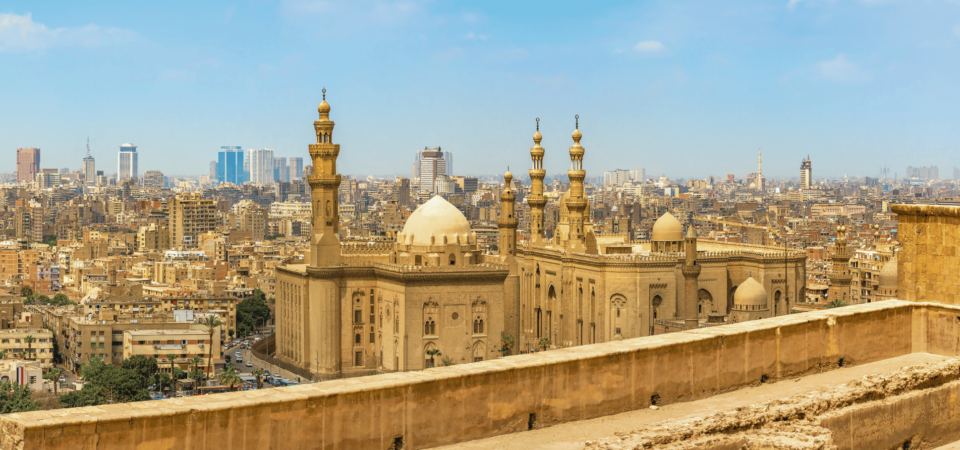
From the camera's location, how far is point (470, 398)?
5812mm

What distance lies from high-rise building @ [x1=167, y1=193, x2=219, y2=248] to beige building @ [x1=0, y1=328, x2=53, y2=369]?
6474 cm

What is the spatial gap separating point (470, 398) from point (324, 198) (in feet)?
94.4

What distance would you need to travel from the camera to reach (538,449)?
18.6 ft

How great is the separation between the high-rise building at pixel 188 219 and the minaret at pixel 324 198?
78.2m

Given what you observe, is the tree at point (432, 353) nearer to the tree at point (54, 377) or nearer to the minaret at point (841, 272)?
the tree at point (54, 377)

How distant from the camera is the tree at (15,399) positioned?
32.0 meters

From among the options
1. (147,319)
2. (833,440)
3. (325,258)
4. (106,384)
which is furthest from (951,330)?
(147,319)

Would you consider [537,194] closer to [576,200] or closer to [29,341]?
[576,200]

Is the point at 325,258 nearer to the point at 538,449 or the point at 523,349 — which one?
the point at 523,349

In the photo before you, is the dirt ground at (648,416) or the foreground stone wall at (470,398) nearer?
the foreground stone wall at (470,398)

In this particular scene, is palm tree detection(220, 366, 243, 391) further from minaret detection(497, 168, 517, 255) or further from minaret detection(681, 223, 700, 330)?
minaret detection(681, 223, 700, 330)

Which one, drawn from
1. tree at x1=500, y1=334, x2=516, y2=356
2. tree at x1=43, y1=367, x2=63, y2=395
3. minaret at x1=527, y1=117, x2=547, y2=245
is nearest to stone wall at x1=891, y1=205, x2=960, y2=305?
tree at x1=500, y1=334, x2=516, y2=356

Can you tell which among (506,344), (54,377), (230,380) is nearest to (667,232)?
(506,344)

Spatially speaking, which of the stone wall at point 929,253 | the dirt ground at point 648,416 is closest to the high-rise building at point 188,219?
the stone wall at point 929,253
